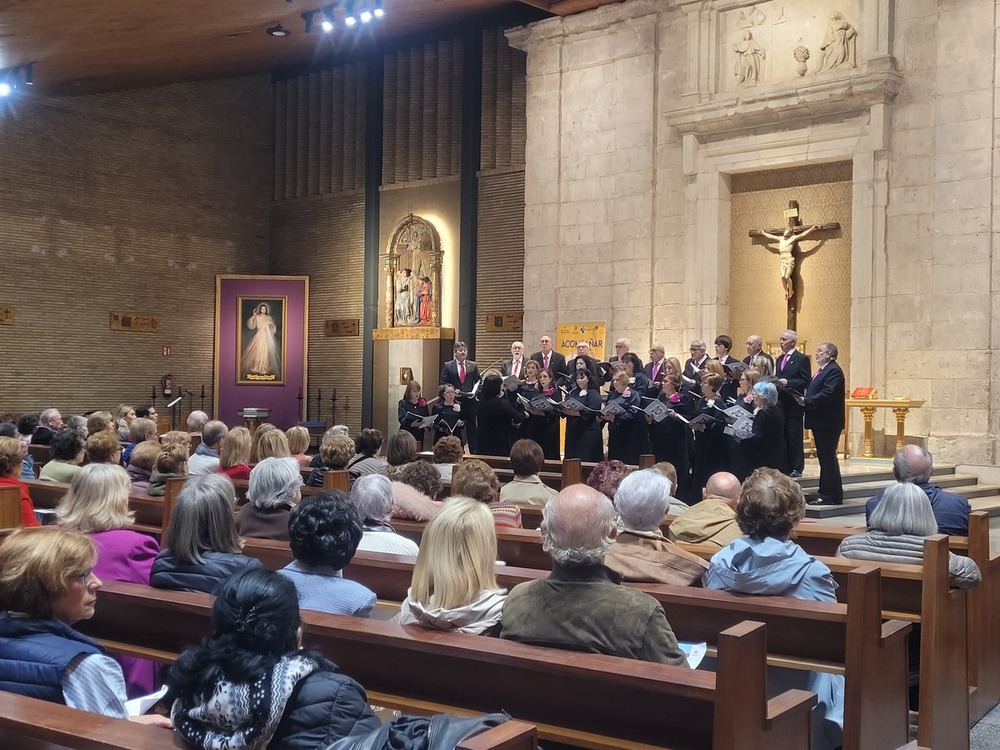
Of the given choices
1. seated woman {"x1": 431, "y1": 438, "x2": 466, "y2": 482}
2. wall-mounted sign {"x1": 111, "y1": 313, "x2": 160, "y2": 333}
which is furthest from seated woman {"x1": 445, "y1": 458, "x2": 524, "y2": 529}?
wall-mounted sign {"x1": 111, "y1": 313, "x2": 160, "y2": 333}

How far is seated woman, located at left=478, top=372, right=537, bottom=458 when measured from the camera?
10.1m

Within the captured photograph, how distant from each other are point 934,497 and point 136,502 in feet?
12.9

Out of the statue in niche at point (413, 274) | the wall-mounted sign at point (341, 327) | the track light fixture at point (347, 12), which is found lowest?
the wall-mounted sign at point (341, 327)

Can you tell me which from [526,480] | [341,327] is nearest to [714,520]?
[526,480]

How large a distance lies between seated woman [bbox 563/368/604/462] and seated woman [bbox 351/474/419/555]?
537 cm

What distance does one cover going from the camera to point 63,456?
616 centimetres

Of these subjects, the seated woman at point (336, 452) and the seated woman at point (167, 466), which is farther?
the seated woman at point (336, 452)

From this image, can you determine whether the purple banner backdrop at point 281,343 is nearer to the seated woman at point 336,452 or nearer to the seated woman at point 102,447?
the seated woman at point 336,452

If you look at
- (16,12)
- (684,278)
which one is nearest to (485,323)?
(684,278)

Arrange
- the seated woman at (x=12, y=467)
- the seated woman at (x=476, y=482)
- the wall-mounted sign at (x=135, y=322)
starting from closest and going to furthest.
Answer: the seated woman at (x=476, y=482)
the seated woman at (x=12, y=467)
the wall-mounted sign at (x=135, y=322)

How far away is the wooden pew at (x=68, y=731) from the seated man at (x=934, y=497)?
10.9ft

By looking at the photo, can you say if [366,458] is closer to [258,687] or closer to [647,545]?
[647,545]

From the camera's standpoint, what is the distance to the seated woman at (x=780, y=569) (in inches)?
126

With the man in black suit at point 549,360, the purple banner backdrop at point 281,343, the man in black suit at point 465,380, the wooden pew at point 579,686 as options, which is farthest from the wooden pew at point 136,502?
the purple banner backdrop at point 281,343
